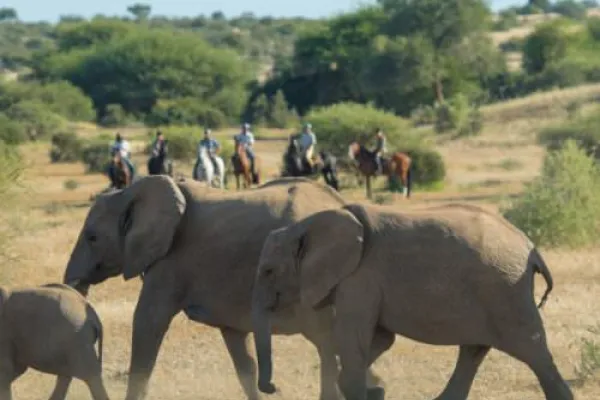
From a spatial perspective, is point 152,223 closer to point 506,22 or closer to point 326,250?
point 326,250

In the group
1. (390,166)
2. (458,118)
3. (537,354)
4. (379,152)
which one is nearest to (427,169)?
(379,152)

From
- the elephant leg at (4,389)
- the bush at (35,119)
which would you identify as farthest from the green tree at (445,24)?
the elephant leg at (4,389)

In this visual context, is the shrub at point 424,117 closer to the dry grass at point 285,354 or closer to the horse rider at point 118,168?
the horse rider at point 118,168

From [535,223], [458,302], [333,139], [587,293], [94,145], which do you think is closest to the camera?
[458,302]

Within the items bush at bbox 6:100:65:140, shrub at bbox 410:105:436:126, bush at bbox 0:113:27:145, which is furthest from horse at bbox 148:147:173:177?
bush at bbox 6:100:65:140

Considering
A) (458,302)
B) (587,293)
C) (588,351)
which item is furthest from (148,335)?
(587,293)

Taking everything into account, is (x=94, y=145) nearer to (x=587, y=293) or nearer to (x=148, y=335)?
(x=587, y=293)

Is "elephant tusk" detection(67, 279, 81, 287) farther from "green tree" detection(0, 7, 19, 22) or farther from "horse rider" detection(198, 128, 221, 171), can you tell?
"green tree" detection(0, 7, 19, 22)

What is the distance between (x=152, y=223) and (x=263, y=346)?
1500mm

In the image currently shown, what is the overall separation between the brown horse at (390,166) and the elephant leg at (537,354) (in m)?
24.7

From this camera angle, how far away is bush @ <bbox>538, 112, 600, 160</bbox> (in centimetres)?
3835

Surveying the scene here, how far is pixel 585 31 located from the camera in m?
84.1

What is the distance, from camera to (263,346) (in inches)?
399

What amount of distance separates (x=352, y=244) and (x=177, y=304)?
1.76 metres
